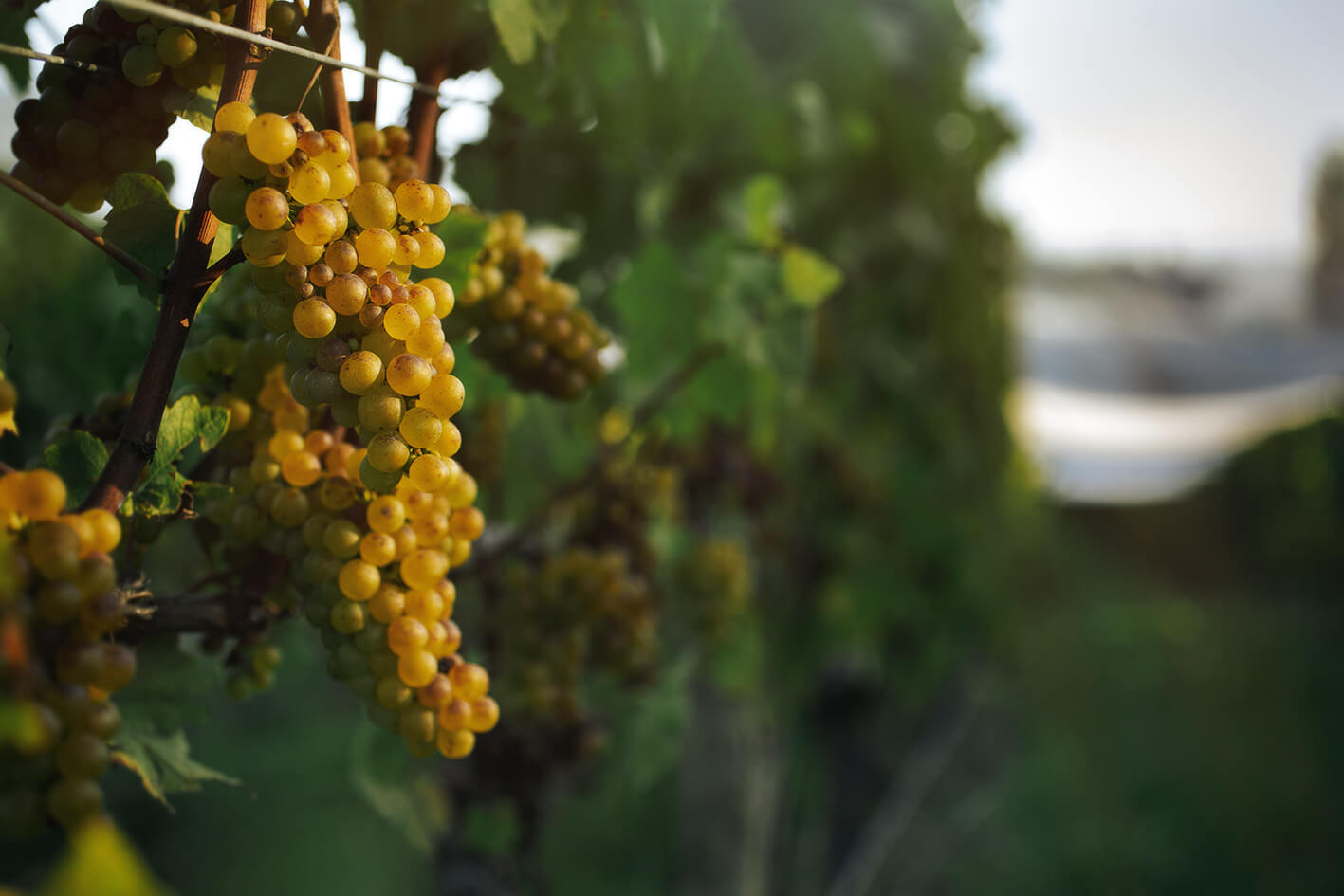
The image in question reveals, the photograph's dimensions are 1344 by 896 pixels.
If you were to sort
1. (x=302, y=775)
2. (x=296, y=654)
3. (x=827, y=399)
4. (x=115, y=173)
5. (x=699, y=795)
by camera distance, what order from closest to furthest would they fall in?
(x=115, y=173) < (x=296, y=654) < (x=699, y=795) < (x=827, y=399) < (x=302, y=775)

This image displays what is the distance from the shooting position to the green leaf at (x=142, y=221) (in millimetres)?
685

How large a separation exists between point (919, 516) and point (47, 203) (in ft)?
14.9

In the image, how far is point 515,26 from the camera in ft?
3.10

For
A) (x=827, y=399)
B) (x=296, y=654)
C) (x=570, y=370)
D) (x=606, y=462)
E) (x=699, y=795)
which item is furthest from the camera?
(x=827, y=399)

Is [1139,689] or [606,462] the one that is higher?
[606,462]

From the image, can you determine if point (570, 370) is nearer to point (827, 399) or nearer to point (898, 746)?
point (827, 399)

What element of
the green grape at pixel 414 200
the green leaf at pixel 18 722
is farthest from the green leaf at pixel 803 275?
the green leaf at pixel 18 722

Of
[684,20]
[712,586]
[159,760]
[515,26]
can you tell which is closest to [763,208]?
[684,20]

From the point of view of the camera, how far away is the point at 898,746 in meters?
5.33

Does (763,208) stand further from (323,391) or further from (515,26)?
(323,391)

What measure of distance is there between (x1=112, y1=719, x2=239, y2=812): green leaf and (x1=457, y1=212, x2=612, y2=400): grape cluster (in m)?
0.48

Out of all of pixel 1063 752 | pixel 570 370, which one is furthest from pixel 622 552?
pixel 1063 752

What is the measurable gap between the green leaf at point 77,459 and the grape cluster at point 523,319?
367 mm

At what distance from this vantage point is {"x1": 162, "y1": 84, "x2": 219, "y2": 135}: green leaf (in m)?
0.70
